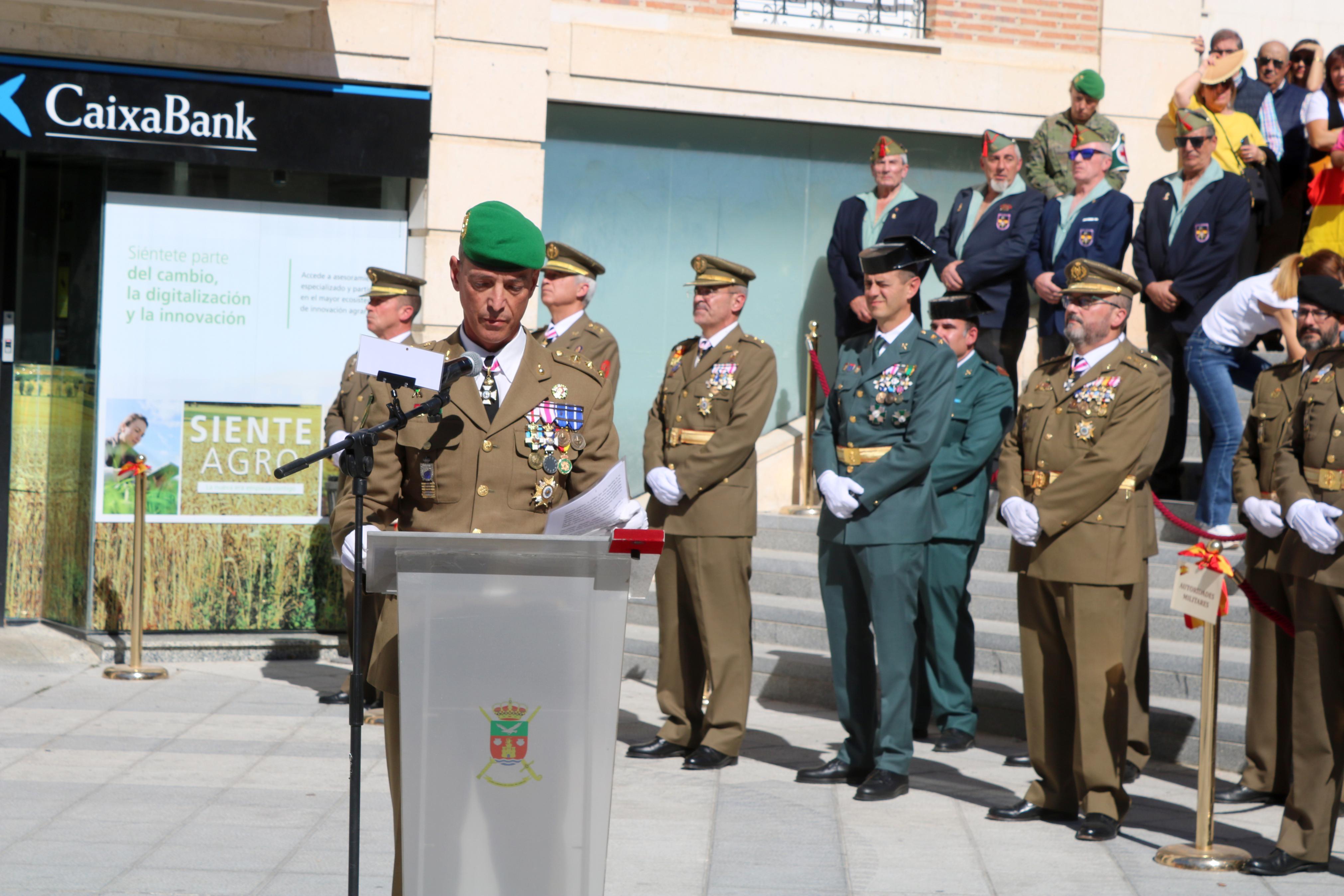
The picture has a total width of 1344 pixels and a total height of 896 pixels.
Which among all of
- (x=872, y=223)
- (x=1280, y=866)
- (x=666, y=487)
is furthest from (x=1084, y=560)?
(x=872, y=223)

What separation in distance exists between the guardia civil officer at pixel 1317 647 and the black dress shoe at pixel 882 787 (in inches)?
58.5

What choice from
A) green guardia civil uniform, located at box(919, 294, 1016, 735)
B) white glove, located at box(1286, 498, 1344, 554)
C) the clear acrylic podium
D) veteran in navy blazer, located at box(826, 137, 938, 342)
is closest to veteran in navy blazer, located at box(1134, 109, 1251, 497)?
veteran in navy blazer, located at box(826, 137, 938, 342)

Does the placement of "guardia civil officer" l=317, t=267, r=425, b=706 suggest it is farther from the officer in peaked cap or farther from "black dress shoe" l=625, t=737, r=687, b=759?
"black dress shoe" l=625, t=737, r=687, b=759

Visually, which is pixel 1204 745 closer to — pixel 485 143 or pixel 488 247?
pixel 488 247

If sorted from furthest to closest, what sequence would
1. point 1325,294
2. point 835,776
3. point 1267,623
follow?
point 835,776 → point 1267,623 → point 1325,294

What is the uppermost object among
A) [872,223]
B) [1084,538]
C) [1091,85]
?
[1091,85]

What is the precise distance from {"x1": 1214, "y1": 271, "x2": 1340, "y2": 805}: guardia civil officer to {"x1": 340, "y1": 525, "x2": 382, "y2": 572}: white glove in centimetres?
379

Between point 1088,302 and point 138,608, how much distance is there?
5.72 m

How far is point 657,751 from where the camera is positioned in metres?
7.04

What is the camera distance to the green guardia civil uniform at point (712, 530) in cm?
691

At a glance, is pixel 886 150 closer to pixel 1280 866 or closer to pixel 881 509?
pixel 881 509

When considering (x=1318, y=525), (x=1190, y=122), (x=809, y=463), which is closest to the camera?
(x=1318, y=525)

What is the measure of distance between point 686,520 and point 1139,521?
2.08 metres

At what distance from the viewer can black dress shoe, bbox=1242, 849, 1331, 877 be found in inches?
205
